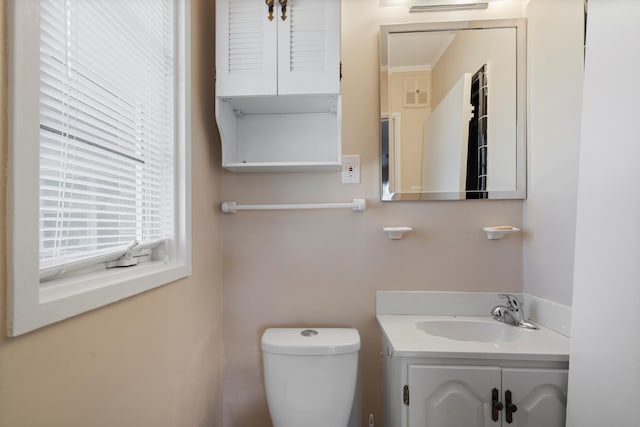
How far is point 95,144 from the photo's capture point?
0.72 metres

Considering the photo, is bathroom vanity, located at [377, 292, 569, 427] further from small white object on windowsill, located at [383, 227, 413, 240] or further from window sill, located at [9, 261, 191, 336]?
window sill, located at [9, 261, 191, 336]

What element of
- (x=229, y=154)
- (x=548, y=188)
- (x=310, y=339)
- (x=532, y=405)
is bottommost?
(x=532, y=405)

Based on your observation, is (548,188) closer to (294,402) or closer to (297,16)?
(297,16)

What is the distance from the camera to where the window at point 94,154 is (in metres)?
0.50

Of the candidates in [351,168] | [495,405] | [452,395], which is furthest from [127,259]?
[495,405]

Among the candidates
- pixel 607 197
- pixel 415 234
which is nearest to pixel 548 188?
pixel 607 197

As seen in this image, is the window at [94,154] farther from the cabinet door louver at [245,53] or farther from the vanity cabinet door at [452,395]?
the vanity cabinet door at [452,395]

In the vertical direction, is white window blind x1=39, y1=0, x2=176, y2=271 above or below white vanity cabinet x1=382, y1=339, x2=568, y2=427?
above

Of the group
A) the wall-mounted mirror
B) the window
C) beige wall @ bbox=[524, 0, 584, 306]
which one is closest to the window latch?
the window

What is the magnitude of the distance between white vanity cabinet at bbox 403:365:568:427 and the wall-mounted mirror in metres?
0.74

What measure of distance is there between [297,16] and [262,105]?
15.2 inches

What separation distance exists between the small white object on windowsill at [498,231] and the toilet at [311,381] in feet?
2.60

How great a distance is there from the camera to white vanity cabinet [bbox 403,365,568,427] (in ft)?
3.28

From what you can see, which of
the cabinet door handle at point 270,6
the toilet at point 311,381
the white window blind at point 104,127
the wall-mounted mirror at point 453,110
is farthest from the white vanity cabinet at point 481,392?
the cabinet door handle at point 270,6
